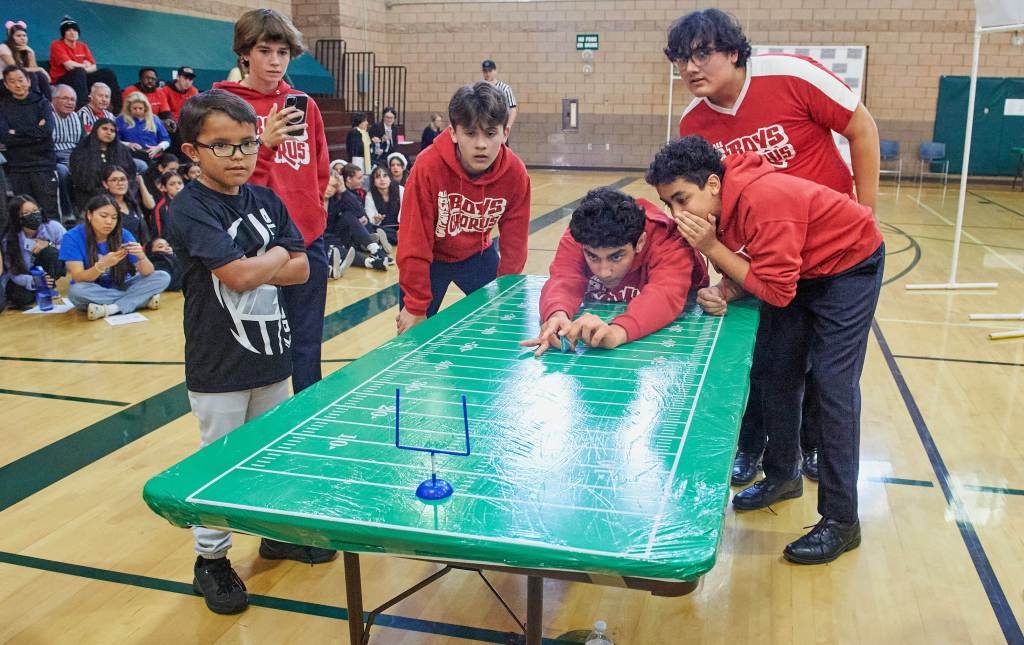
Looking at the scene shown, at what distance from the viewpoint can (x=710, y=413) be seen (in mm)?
1864

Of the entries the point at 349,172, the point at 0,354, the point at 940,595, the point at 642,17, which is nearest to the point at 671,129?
the point at 642,17

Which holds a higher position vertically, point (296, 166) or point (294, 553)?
point (296, 166)

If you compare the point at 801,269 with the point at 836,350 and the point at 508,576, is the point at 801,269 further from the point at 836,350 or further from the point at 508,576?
the point at 508,576

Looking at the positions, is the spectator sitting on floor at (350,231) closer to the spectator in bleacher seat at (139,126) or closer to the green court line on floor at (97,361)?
the spectator in bleacher seat at (139,126)

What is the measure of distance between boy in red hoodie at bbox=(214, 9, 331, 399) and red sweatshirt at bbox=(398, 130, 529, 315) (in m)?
0.31

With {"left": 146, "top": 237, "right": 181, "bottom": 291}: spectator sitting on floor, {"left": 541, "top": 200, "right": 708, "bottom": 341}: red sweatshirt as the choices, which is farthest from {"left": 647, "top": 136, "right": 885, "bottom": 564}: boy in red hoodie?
{"left": 146, "top": 237, "right": 181, "bottom": 291}: spectator sitting on floor

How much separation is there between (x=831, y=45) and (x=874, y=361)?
11.8 m

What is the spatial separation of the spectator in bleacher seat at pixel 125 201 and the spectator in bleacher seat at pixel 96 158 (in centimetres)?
67

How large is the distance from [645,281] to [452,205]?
77 cm

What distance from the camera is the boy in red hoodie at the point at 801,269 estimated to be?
2375mm

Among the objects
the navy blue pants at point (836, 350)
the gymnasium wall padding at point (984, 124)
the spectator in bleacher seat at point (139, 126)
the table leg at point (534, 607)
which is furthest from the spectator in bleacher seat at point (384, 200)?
the gymnasium wall padding at point (984, 124)

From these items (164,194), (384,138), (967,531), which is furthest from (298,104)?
(384,138)

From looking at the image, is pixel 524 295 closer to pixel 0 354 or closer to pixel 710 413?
pixel 710 413

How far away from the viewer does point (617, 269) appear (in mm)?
2662
